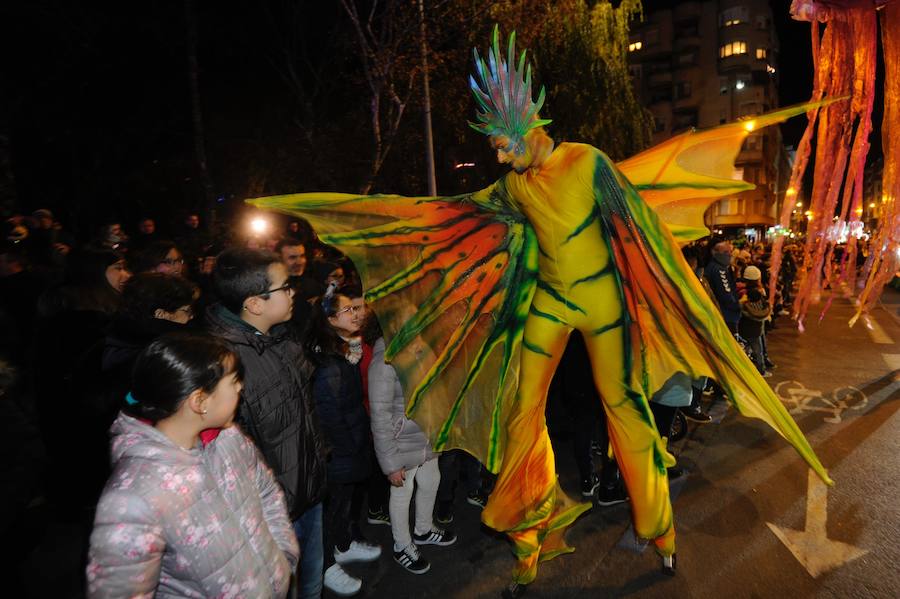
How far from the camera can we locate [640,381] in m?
2.90

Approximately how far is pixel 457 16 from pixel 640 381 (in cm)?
1046

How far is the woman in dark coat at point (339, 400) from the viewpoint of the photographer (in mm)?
2873

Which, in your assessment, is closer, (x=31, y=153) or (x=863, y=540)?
(x=863, y=540)

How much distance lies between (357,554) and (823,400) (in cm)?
519

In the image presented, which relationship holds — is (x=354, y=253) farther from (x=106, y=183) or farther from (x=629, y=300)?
(x=106, y=183)

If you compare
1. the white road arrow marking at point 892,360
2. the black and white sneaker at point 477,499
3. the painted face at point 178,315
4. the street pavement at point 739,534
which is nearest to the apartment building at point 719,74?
the white road arrow marking at point 892,360

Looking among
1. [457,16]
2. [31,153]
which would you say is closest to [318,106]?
[457,16]

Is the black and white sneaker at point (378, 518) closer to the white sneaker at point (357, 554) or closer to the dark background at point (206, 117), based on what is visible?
the white sneaker at point (357, 554)

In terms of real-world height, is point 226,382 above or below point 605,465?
above

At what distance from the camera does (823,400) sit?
18.8ft

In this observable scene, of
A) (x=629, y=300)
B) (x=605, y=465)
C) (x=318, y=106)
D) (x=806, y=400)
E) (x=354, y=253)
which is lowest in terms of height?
(x=806, y=400)

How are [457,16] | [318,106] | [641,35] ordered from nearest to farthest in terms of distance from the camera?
[457,16]
[318,106]
[641,35]

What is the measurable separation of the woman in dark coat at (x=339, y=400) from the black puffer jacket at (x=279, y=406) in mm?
526

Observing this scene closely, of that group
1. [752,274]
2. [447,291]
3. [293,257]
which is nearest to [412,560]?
[447,291]
